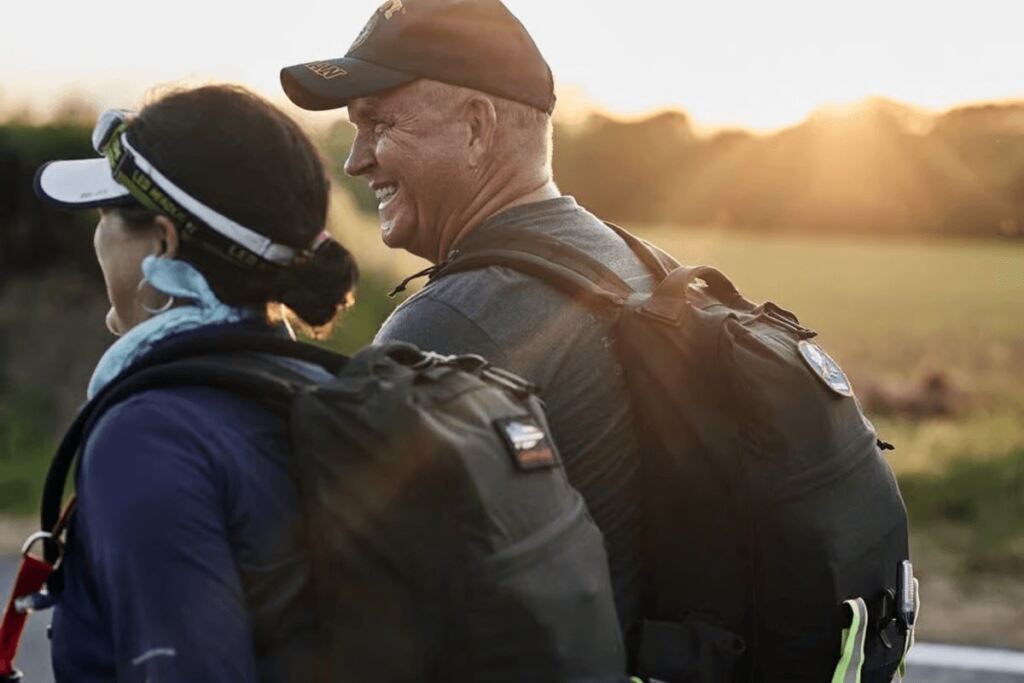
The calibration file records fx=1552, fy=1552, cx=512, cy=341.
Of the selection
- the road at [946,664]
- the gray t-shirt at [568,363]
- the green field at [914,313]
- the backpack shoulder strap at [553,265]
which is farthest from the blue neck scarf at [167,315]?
the green field at [914,313]

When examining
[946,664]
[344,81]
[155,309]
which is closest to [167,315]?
[155,309]

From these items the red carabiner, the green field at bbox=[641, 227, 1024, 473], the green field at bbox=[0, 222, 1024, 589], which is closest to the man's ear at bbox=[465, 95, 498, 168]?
the red carabiner

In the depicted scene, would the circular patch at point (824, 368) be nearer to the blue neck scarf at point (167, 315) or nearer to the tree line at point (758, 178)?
the blue neck scarf at point (167, 315)

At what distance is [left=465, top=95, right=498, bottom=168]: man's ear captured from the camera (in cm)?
251

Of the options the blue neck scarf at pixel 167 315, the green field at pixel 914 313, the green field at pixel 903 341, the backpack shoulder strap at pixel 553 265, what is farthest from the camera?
the green field at pixel 914 313

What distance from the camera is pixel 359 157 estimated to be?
102 inches

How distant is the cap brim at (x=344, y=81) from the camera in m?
2.45

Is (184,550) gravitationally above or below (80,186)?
below

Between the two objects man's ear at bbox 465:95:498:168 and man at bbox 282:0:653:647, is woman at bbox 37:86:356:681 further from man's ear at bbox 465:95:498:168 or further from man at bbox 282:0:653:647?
man's ear at bbox 465:95:498:168

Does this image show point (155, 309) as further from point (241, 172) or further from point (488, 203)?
point (488, 203)

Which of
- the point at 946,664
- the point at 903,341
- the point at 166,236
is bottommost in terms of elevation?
the point at 903,341

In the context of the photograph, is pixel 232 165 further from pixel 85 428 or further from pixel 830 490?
pixel 830 490

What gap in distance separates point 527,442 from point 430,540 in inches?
6.2

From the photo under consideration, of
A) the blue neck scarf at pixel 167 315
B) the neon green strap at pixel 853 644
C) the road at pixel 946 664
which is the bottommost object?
the road at pixel 946 664
